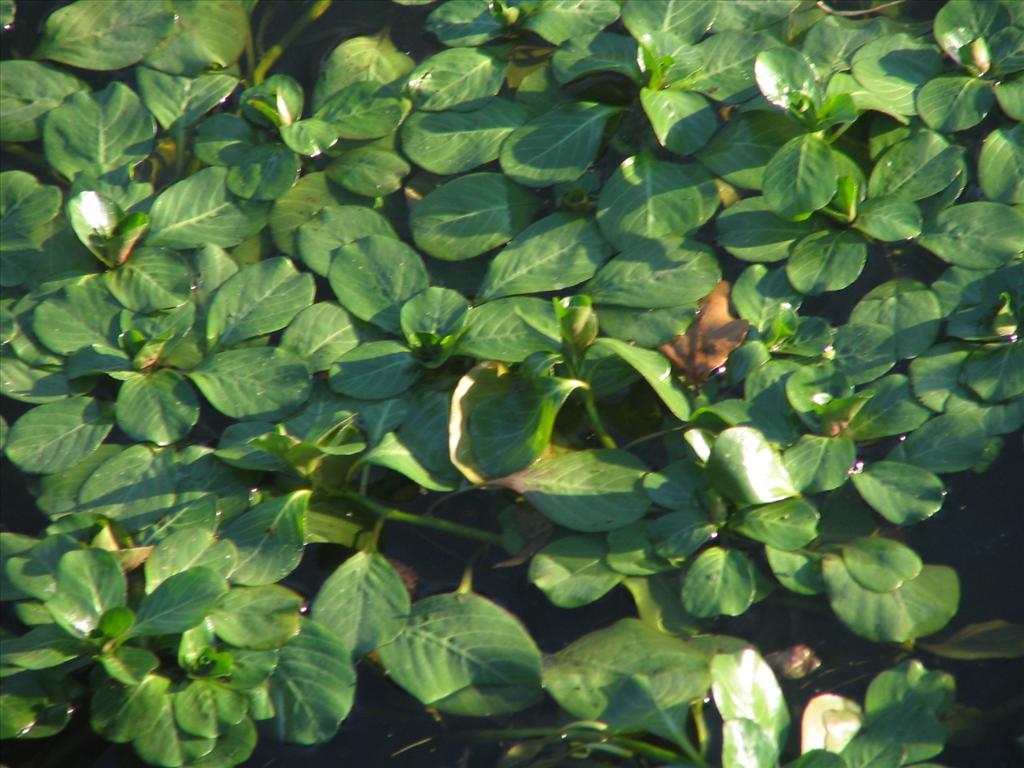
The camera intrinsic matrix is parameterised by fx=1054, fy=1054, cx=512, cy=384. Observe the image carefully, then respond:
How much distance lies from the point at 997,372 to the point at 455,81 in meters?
1.18

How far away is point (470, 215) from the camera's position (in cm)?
204

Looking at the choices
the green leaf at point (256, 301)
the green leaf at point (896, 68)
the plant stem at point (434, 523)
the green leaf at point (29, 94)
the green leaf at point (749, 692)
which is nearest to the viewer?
the green leaf at point (749, 692)

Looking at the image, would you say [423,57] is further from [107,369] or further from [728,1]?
[107,369]

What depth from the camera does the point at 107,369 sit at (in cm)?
189

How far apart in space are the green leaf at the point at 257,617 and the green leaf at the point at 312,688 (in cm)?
3

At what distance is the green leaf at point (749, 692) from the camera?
1550mm

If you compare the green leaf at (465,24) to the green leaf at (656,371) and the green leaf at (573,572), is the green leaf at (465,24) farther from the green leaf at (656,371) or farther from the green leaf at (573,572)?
the green leaf at (573,572)

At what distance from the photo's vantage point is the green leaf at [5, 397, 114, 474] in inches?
72.6

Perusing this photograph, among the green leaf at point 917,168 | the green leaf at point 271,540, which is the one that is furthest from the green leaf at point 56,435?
the green leaf at point 917,168

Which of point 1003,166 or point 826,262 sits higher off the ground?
point 1003,166

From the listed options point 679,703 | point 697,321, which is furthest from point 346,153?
point 679,703

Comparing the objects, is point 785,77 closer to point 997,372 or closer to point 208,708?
point 997,372

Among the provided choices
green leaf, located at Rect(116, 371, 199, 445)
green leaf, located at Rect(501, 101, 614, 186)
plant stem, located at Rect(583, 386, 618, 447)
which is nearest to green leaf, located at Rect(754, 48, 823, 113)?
green leaf, located at Rect(501, 101, 614, 186)

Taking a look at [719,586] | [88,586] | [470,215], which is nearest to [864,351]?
[719,586]
